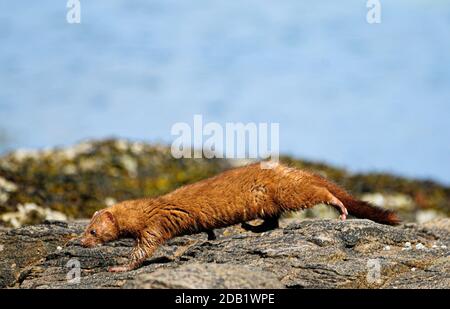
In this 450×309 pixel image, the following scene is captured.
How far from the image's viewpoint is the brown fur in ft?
40.3

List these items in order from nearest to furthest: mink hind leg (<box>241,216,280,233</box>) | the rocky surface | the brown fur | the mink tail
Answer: the rocky surface < the brown fur < the mink tail < mink hind leg (<box>241,216,280,233</box>)

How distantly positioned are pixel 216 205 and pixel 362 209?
228 centimetres

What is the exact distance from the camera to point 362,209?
504 inches

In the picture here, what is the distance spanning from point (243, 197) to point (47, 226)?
3.45 metres

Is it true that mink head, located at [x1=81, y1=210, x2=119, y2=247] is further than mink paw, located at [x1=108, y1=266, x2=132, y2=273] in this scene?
Yes

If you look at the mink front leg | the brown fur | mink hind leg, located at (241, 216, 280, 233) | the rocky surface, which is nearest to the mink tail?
the brown fur

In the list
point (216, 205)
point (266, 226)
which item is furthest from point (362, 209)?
point (216, 205)

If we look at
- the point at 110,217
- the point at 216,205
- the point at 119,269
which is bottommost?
the point at 119,269

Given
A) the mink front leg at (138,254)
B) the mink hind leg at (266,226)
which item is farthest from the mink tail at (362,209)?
the mink front leg at (138,254)

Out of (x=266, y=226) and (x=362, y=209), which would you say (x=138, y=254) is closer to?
(x=266, y=226)

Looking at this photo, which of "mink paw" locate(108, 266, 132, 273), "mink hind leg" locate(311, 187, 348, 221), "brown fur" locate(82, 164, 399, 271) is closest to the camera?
"mink paw" locate(108, 266, 132, 273)

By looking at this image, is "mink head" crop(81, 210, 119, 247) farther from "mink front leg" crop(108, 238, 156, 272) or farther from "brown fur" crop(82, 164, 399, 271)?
"mink front leg" crop(108, 238, 156, 272)

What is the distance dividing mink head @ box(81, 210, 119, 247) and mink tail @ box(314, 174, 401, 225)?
10.6 feet
